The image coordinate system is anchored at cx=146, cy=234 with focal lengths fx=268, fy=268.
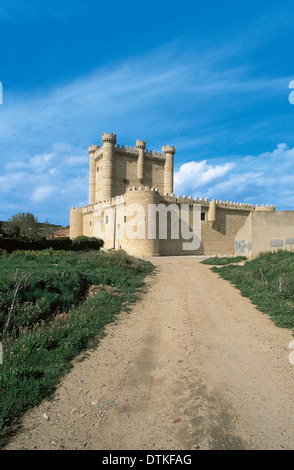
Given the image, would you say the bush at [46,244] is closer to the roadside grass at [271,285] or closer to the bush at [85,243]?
the bush at [85,243]

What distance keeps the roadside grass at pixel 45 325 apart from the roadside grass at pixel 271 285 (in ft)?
13.6

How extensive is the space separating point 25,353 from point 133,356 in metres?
1.99

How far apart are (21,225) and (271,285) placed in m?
29.6

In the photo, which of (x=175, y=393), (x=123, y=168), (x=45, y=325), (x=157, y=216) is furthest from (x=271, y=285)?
(x=123, y=168)

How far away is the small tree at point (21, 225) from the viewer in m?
31.5

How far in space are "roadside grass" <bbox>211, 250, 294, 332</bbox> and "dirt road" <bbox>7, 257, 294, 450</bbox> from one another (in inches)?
31.5

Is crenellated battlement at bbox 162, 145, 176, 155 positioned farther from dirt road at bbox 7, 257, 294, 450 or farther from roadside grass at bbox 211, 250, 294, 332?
dirt road at bbox 7, 257, 294, 450

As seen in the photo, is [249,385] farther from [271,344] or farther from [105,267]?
[105,267]

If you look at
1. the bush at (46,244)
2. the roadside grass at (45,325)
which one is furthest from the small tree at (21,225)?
the roadside grass at (45,325)

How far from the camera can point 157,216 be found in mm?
28594

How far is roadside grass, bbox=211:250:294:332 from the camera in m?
7.56

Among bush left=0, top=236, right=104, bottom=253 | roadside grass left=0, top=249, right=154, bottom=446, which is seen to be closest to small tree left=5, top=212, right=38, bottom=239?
bush left=0, top=236, right=104, bottom=253

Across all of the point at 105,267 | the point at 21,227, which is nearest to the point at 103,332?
the point at 105,267

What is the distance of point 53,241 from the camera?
24.4 m
